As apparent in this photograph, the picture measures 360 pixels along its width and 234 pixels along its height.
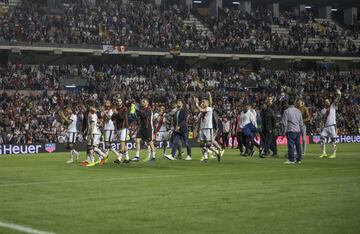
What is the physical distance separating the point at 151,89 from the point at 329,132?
2753cm

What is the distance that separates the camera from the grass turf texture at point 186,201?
8609 millimetres

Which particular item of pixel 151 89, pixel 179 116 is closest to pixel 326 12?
pixel 151 89

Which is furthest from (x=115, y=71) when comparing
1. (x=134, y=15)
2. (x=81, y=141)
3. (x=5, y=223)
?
(x=5, y=223)

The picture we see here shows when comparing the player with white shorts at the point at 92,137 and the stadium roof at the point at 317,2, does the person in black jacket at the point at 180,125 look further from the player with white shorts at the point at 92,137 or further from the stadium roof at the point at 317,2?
the stadium roof at the point at 317,2

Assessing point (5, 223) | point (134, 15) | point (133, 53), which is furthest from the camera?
point (134, 15)

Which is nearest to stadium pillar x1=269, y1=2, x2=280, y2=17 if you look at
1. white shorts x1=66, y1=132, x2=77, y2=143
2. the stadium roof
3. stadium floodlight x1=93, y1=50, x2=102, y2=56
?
the stadium roof

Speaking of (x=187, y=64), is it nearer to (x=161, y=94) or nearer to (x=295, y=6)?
(x=161, y=94)

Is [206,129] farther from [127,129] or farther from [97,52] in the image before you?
[97,52]

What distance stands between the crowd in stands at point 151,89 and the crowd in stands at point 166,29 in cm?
226

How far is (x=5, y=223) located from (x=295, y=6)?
224 ft

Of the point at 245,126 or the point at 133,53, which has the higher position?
the point at 133,53

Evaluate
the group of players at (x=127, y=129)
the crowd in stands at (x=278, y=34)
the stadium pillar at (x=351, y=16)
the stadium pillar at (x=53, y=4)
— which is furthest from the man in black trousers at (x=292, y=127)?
the stadium pillar at (x=351, y=16)

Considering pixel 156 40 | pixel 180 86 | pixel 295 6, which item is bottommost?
pixel 180 86

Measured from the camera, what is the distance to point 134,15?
5812 cm
